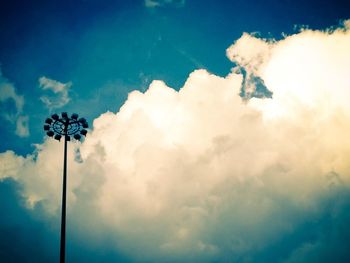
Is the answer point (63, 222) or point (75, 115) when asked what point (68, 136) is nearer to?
point (75, 115)

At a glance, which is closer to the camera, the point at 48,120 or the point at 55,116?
the point at 55,116

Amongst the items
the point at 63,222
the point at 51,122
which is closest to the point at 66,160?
the point at 51,122

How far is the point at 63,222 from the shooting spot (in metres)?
16.5

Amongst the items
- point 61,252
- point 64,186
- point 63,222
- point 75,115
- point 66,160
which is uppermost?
point 75,115

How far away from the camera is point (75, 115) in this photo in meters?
20.9

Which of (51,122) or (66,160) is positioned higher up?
(51,122)

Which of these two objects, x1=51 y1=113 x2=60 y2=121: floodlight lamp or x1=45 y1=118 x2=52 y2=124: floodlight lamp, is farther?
x1=45 y1=118 x2=52 y2=124: floodlight lamp

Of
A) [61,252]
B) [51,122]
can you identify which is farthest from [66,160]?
[61,252]

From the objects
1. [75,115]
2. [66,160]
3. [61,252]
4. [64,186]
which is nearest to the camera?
[61,252]

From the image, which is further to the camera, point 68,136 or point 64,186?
point 68,136

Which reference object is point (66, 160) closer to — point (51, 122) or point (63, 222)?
point (51, 122)

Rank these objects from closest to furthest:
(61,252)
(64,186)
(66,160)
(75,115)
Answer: (61,252) < (64,186) < (66,160) < (75,115)

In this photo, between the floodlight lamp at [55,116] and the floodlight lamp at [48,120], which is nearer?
the floodlight lamp at [55,116]

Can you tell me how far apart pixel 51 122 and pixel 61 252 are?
944 cm
